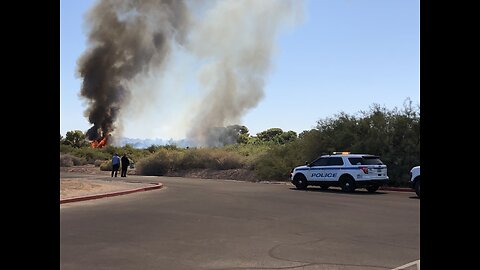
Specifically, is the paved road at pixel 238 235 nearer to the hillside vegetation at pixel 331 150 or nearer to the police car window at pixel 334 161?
the police car window at pixel 334 161

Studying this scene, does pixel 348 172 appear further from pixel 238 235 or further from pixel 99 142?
pixel 99 142

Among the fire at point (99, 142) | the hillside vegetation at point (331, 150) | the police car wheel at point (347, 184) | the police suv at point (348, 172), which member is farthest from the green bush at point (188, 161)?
the fire at point (99, 142)

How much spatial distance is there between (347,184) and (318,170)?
1.55 m

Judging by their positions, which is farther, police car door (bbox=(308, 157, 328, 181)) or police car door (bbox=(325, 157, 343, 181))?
police car door (bbox=(308, 157, 328, 181))

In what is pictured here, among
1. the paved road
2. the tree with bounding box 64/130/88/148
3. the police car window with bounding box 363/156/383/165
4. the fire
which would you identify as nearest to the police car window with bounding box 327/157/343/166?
the police car window with bounding box 363/156/383/165

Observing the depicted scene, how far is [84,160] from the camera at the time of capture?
5888 centimetres

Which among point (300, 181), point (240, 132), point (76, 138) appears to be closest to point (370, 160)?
point (300, 181)

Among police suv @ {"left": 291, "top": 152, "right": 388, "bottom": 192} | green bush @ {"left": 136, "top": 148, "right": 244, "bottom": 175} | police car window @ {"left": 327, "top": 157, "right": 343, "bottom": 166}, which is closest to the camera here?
police suv @ {"left": 291, "top": 152, "right": 388, "bottom": 192}

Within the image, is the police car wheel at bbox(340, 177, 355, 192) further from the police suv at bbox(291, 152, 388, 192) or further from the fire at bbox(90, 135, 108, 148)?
the fire at bbox(90, 135, 108, 148)

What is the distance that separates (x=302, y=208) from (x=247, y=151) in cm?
2707

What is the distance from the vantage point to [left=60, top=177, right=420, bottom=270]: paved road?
7148mm
